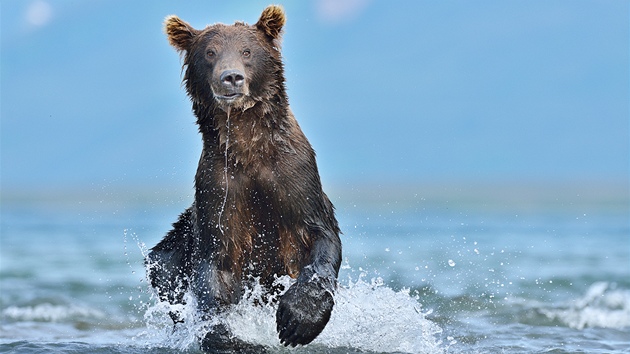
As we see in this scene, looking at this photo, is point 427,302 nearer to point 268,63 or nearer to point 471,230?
point 268,63

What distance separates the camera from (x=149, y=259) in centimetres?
797

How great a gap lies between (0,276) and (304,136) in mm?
11828

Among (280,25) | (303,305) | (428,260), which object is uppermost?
(428,260)

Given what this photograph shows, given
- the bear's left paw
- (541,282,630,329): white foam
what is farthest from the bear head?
(541,282,630,329): white foam

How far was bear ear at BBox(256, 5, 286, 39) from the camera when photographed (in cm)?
712

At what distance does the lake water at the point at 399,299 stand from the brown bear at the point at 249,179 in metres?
0.34

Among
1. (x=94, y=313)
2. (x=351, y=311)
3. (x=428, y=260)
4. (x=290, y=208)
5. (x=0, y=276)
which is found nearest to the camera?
(x=290, y=208)

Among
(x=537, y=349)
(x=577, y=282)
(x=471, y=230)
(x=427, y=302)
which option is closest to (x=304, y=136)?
(x=537, y=349)

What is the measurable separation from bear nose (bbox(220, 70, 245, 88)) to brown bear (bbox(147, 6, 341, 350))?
0.41ft

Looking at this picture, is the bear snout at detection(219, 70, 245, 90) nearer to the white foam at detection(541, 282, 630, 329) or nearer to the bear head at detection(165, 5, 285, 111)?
the bear head at detection(165, 5, 285, 111)

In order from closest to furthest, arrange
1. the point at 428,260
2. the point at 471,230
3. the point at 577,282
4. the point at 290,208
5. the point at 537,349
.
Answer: the point at 290,208, the point at 537,349, the point at 577,282, the point at 428,260, the point at 471,230

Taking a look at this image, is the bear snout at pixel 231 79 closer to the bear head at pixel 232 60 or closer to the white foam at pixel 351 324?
the bear head at pixel 232 60

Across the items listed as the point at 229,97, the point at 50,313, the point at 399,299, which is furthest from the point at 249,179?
the point at 50,313

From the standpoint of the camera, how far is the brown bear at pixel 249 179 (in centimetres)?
678
